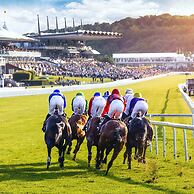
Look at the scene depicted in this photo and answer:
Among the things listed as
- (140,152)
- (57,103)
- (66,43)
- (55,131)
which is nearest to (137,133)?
(140,152)

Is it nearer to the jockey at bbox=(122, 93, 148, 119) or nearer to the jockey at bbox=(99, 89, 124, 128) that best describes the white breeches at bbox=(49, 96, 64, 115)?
the jockey at bbox=(99, 89, 124, 128)

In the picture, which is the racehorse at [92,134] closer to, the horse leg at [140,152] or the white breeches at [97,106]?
the white breeches at [97,106]

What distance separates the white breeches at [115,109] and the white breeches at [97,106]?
0.81 meters

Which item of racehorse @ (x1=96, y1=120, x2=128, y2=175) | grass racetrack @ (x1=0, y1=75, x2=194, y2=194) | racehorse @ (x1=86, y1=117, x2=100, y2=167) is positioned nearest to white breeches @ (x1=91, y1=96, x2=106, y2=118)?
racehorse @ (x1=86, y1=117, x2=100, y2=167)

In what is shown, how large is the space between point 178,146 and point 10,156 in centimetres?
461

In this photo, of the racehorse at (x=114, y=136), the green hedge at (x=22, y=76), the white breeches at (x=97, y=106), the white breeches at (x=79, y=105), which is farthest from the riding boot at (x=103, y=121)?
the green hedge at (x=22, y=76)

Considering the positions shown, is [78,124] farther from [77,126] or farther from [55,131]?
Answer: [55,131]

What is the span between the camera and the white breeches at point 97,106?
11602mm

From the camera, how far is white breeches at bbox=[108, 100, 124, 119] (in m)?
10.7

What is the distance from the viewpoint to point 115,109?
10.7 meters

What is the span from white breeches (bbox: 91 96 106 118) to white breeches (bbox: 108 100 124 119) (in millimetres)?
806

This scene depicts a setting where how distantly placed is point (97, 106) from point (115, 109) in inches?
38.2

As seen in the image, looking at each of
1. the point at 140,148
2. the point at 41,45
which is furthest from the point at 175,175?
the point at 41,45

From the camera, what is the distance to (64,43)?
390ft
